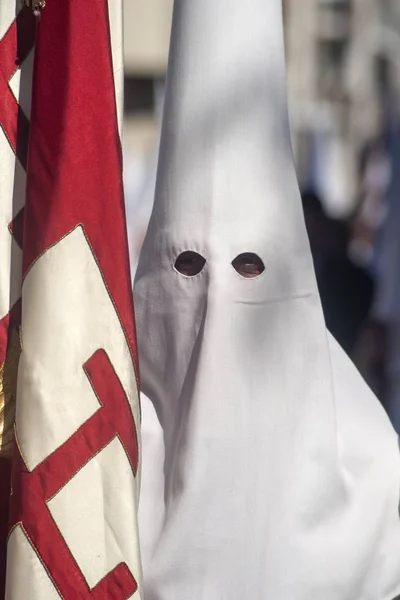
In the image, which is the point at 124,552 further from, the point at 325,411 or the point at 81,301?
the point at 325,411

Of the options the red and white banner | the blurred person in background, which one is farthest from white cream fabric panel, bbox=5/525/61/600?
the blurred person in background

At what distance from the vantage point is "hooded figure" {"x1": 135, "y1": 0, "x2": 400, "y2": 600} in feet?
7.38

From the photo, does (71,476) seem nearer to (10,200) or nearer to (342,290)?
(10,200)

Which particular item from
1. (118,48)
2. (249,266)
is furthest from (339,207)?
(118,48)

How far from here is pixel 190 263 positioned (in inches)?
94.2

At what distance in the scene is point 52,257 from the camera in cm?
196

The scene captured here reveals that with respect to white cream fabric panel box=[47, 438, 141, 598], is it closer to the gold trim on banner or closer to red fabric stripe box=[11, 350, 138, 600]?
red fabric stripe box=[11, 350, 138, 600]

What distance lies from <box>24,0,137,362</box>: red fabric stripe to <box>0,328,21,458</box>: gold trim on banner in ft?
0.71

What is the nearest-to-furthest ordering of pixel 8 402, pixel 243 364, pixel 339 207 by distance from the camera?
pixel 8 402
pixel 243 364
pixel 339 207

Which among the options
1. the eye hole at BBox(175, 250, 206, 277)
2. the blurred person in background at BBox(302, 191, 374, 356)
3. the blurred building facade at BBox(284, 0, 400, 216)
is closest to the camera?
the eye hole at BBox(175, 250, 206, 277)

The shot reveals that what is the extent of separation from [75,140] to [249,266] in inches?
24.3

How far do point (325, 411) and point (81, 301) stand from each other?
0.70m

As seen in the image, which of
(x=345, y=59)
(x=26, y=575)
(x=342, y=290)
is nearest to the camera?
(x=26, y=575)

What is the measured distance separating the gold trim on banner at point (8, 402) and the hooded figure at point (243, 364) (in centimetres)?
42
